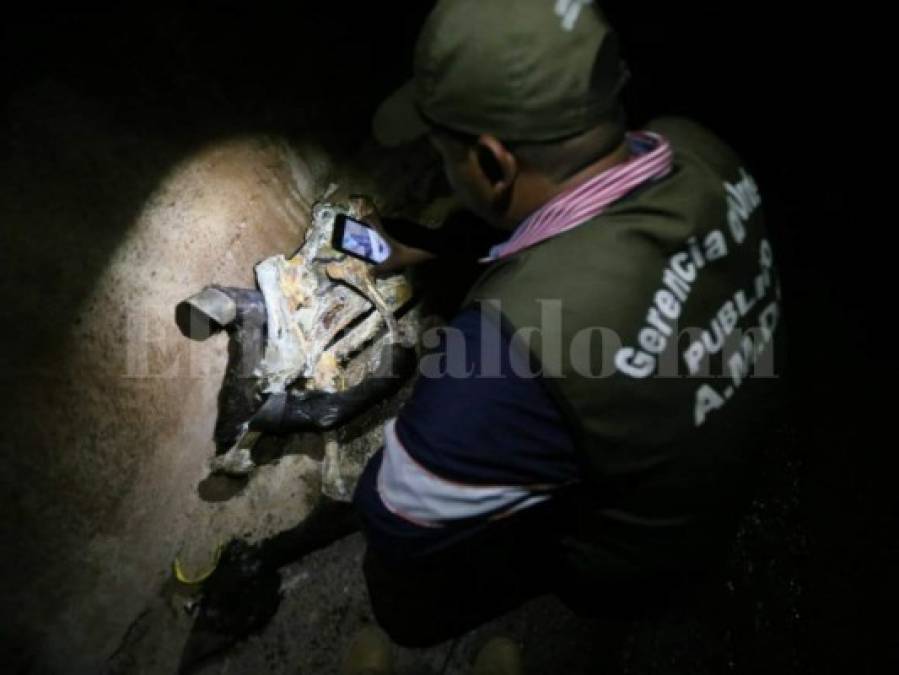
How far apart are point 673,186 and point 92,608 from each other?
228 centimetres

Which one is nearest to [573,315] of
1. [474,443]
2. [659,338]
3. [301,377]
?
[659,338]

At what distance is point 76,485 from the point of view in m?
2.08

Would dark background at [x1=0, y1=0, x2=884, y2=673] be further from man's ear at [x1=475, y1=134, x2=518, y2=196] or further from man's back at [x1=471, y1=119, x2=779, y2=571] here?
man's ear at [x1=475, y1=134, x2=518, y2=196]

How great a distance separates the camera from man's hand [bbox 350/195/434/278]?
267 centimetres

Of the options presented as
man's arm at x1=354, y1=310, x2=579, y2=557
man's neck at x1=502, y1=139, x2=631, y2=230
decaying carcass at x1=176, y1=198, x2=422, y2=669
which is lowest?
decaying carcass at x1=176, y1=198, x2=422, y2=669

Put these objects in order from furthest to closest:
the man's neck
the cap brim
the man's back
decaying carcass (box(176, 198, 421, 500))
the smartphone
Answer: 1. the smartphone
2. decaying carcass (box(176, 198, 421, 500))
3. the cap brim
4. the man's neck
5. the man's back

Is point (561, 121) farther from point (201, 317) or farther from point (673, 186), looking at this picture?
point (201, 317)

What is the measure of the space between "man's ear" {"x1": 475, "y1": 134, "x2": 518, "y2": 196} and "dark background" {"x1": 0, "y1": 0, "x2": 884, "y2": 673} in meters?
1.39

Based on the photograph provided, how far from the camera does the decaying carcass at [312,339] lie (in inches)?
93.6

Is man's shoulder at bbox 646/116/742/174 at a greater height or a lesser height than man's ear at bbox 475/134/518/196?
lesser

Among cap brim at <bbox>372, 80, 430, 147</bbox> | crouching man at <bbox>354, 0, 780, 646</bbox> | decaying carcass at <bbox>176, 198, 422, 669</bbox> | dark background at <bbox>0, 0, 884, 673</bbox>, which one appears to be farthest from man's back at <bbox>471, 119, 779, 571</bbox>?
decaying carcass at <bbox>176, 198, 422, 669</bbox>

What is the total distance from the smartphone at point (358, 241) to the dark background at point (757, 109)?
1.93 feet

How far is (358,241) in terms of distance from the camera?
2.61 meters

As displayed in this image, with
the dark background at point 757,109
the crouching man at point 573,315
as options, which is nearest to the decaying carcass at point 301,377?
the dark background at point 757,109
